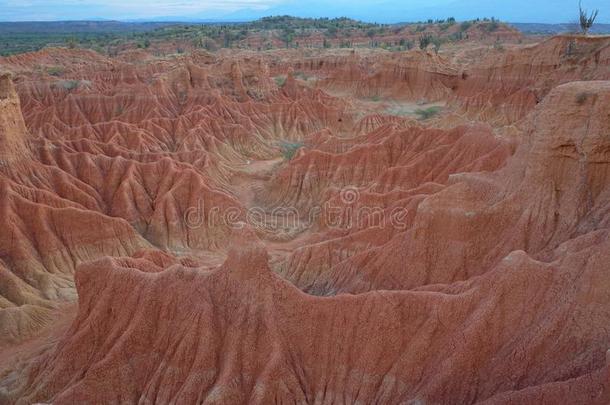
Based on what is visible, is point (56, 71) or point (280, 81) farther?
point (280, 81)

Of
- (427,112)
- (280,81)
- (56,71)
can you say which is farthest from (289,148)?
(56,71)

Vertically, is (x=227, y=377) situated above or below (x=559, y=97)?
below

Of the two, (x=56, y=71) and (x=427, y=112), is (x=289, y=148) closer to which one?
(x=427, y=112)

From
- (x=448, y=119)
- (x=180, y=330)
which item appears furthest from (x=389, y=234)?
(x=448, y=119)

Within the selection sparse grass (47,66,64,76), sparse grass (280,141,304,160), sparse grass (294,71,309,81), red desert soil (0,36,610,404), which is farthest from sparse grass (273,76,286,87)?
red desert soil (0,36,610,404)

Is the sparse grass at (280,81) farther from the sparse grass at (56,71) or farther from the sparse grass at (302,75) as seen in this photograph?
the sparse grass at (56,71)

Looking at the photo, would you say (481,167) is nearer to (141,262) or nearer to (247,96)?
(141,262)

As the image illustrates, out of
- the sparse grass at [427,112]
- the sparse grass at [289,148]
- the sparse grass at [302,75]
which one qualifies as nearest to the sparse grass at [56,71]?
the sparse grass at [289,148]
